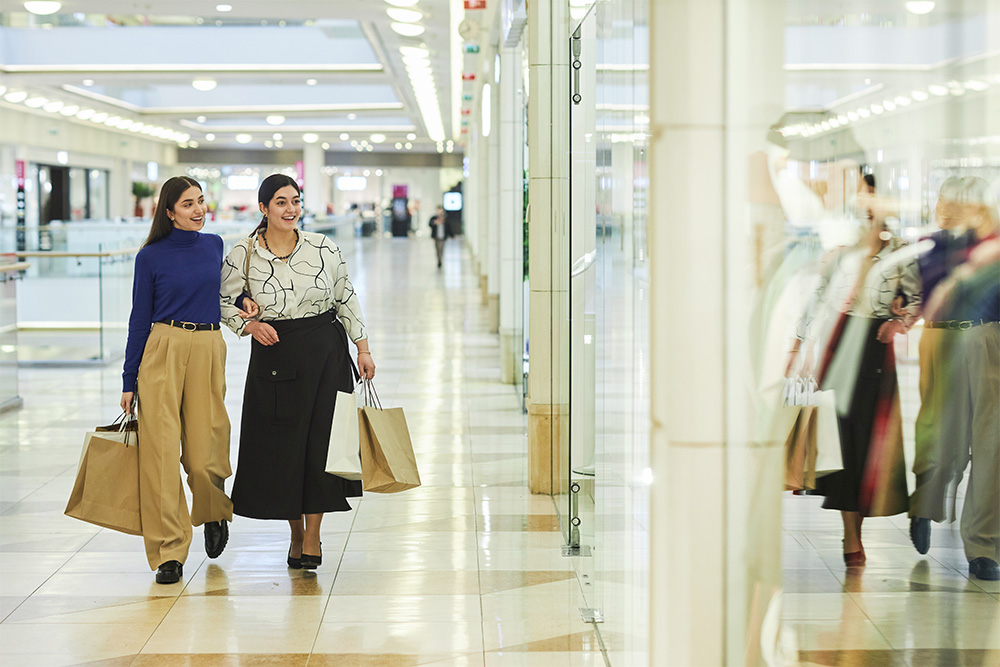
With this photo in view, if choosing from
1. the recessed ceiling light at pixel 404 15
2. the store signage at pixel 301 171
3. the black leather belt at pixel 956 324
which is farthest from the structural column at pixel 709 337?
the store signage at pixel 301 171

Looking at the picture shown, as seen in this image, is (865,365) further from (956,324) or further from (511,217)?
(511,217)

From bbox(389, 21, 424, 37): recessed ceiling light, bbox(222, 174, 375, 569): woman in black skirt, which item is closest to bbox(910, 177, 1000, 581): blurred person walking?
bbox(222, 174, 375, 569): woman in black skirt

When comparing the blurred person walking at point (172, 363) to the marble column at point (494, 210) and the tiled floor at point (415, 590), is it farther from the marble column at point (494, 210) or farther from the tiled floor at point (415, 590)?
the marble column at point (494, 210)

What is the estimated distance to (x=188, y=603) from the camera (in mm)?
4340

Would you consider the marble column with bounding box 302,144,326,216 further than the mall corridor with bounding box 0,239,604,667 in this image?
Yes

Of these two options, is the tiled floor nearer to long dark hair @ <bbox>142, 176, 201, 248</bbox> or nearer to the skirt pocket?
the skirt pocket

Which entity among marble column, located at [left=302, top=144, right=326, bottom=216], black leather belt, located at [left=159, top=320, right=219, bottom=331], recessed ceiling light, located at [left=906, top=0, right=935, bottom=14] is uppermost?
marble column, located at [left=302, top=144, right=326, bottom=216]

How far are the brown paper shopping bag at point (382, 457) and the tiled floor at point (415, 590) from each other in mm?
442

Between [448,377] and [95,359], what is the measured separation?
399cm

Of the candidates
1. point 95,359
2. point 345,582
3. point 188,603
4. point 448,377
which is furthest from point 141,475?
point 95,359

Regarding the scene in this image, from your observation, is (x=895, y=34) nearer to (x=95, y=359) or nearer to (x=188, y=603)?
(x=188, y=603)

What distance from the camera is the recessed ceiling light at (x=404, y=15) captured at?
14070 millimetres

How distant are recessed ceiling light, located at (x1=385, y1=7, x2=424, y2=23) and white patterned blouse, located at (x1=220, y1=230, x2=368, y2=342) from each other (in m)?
9.98

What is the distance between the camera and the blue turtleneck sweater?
179 inches
